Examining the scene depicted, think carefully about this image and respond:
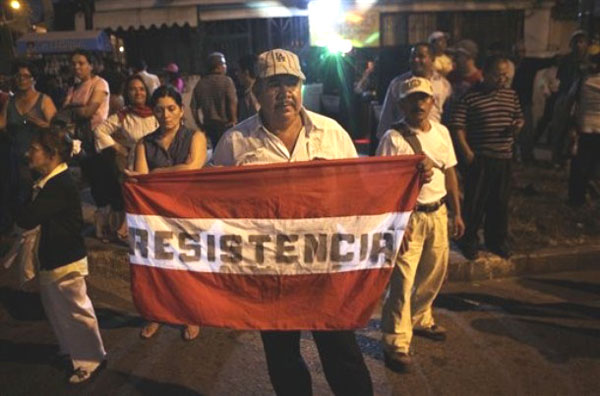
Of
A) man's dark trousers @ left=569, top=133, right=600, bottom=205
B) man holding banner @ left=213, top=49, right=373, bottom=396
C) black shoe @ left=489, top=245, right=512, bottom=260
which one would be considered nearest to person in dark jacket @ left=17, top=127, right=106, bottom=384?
man holding banner @ left=213, top=49, right=373, bottom=396

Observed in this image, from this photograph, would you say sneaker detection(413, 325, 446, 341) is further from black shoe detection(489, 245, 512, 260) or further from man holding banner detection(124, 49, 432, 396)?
black shoe detection(489, 245, 512, 260)

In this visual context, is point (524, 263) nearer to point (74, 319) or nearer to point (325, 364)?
point (325, 364)

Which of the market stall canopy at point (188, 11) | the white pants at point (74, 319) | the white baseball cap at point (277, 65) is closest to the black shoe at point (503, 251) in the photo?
the white baseball cap at point (277, 65)

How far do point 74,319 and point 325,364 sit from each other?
1845 millimetres

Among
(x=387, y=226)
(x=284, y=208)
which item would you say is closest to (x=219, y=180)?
(x=284, y=208)

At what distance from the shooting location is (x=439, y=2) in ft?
43.0

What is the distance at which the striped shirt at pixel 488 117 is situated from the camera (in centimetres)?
524

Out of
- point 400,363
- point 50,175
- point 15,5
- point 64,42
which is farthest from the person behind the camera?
point 15,5

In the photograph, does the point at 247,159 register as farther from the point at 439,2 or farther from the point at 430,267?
the point at 439,2

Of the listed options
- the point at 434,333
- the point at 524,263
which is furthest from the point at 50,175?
the point at 524,263

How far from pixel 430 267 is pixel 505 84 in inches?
85.4

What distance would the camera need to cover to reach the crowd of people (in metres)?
3.00

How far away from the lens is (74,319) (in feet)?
12.5

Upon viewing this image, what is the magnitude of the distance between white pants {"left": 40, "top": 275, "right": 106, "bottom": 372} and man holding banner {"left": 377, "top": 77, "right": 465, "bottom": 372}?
201cm
